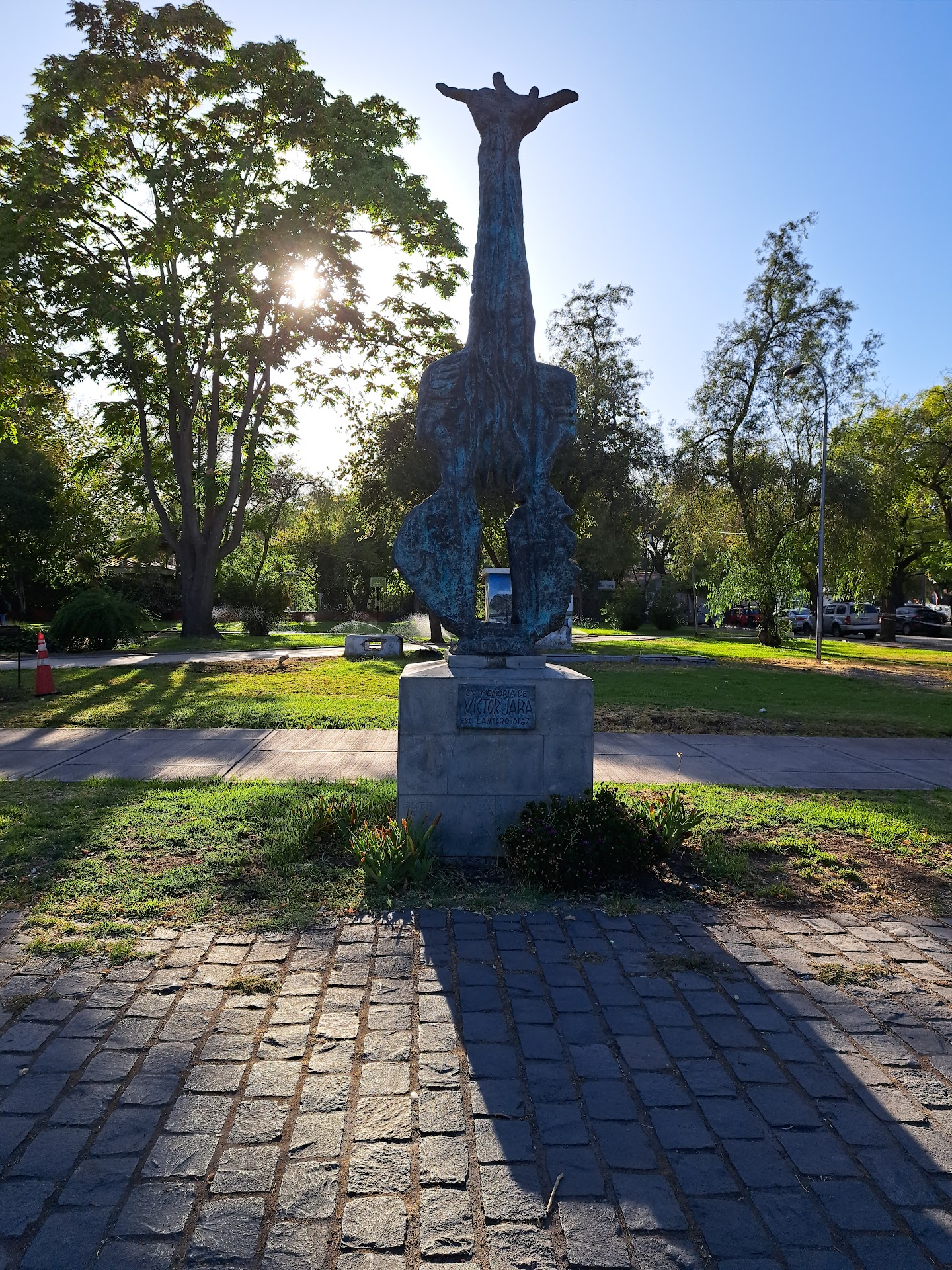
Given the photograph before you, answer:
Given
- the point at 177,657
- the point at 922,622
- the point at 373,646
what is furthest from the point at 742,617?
the point at 177,657

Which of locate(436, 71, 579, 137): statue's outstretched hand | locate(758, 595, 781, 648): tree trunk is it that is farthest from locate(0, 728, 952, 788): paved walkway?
locate(758, 595, 781, 648): tree trunk

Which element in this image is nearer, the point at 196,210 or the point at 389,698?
the point at 389,698

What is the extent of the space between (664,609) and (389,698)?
29741 millimetres

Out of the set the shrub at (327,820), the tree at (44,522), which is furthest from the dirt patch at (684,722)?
the tree at (44,522)

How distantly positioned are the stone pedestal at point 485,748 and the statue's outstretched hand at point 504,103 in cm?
380

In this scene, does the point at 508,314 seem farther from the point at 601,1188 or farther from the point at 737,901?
the point at 601,1188

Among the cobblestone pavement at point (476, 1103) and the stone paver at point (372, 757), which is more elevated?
the stone paver at point (372, 757)

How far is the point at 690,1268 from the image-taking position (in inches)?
89.5

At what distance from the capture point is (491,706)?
548cm

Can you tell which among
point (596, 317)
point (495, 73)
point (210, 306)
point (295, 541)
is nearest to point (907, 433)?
point (596, 317)

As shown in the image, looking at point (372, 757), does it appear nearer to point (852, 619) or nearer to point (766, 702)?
point (766, 702)

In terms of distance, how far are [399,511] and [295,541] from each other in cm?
3035

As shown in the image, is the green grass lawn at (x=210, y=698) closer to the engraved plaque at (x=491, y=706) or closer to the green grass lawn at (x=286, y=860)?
the green grass lawn at (x=286, y=860)

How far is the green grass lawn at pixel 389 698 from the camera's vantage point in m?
10.7
